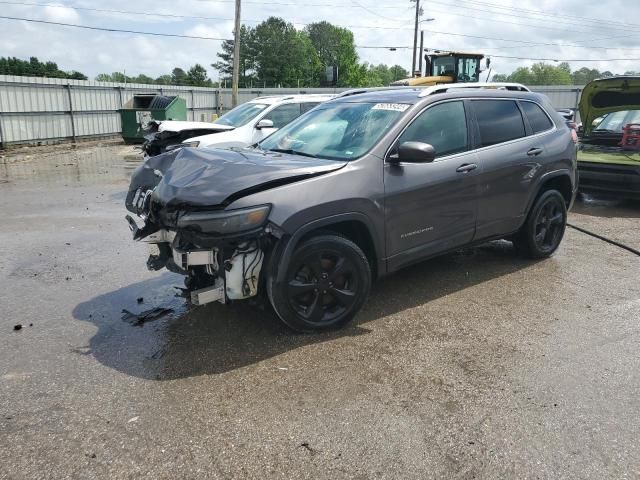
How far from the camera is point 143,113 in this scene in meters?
19.5

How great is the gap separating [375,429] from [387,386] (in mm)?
473

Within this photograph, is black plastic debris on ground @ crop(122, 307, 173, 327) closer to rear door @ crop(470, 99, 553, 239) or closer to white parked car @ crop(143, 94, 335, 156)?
rear door @ crop(470, 99, 553, 239)

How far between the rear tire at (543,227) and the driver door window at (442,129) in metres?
1.37

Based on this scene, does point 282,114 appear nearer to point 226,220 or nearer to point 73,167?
point 226,220

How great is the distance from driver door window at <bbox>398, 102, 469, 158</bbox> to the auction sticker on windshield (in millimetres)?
154

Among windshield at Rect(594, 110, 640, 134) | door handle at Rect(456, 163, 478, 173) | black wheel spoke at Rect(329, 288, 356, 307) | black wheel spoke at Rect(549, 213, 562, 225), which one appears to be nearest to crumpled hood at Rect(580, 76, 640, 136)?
windshield at Rect(594, 110, 640, 134)

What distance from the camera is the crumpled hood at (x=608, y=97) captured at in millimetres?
9352

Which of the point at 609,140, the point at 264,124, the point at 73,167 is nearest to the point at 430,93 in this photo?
the point at 264,124

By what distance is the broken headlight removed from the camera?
3.51 m

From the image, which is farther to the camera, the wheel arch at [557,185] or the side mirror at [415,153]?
the wheel arch at [557,185]

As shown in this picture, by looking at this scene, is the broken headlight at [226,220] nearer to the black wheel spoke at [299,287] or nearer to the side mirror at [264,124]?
the black wheel spoke at [299,287]

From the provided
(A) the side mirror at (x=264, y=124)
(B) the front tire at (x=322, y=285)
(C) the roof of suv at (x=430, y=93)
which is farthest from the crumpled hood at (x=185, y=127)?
(B) the front tire at (x=322, y=285)

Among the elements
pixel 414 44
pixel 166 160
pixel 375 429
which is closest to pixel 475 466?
pixel 375 429

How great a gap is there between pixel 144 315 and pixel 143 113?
54.9 feet
